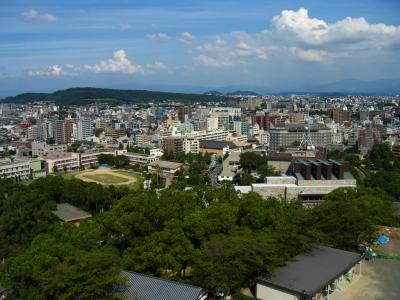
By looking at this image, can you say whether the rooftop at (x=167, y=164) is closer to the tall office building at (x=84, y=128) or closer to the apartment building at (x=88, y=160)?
the apartment building at (x=88, y=160)

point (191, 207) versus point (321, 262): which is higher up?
point (191, 207)

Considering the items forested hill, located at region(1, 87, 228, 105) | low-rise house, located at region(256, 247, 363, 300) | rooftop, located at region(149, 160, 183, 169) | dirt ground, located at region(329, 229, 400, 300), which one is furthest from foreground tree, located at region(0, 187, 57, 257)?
forested hill, located at region(1, 87, 228, 105)

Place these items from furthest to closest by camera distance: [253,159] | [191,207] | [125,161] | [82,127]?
1. [82,127]
2. [125,161]
3. [253,159]
4. [191,207]

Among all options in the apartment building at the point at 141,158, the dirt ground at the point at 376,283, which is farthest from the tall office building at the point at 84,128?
the dirt ground at the point at 376,283

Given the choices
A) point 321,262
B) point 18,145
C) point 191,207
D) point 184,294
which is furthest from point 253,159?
point 18,145

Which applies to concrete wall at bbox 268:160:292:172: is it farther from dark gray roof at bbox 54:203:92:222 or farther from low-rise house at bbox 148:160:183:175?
dark gray roof at bbox 54:203:92:222

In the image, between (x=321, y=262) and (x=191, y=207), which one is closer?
(x=321, y=262)

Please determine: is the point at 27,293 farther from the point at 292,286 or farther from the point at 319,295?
the point at 319,295
